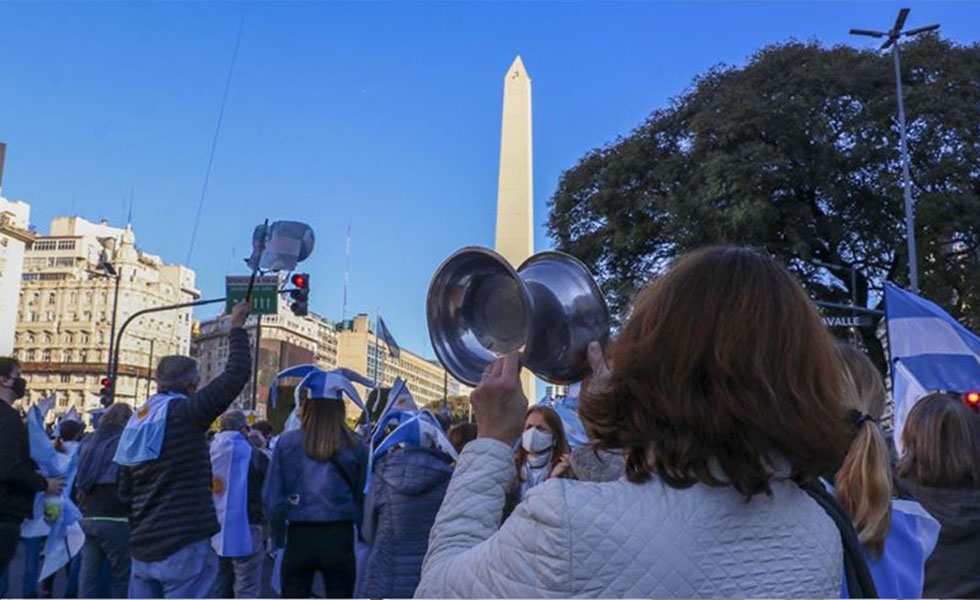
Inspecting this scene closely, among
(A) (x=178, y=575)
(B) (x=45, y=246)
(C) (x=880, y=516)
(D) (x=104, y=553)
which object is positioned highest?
(B) (x=45, y=246)

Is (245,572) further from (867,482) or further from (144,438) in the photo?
(867,482)

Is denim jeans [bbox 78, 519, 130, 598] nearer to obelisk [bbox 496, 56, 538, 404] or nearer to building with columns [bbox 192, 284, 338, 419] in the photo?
obelisk [bbox 496, 56, 538, 404]

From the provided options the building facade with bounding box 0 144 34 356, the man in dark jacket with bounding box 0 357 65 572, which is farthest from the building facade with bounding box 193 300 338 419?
the man in dark jacket with bounding box 0 357 65 572

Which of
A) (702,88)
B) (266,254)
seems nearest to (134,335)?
(702,88)

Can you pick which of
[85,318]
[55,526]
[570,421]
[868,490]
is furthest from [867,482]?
[85,318]

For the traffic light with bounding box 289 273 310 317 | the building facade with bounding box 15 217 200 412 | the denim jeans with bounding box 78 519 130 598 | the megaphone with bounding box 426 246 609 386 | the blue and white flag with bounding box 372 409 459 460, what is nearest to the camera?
the megaphone with bounding box 426 246 609 386

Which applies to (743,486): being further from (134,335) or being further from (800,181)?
(134,335)

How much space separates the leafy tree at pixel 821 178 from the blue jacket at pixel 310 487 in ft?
57.5

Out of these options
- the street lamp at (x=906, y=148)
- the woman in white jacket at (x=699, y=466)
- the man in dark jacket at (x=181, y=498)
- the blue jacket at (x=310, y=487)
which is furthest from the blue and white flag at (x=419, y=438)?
the street lamp at (x=906, y=148)

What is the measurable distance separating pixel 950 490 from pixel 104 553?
5.33 m

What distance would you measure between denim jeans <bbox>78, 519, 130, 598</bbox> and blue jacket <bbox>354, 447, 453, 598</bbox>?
2.26m

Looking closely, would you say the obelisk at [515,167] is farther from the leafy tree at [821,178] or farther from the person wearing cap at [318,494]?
the person wearing cap at [318,494]

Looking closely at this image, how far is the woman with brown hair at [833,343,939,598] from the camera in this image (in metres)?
2.43

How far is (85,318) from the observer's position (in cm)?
11312
